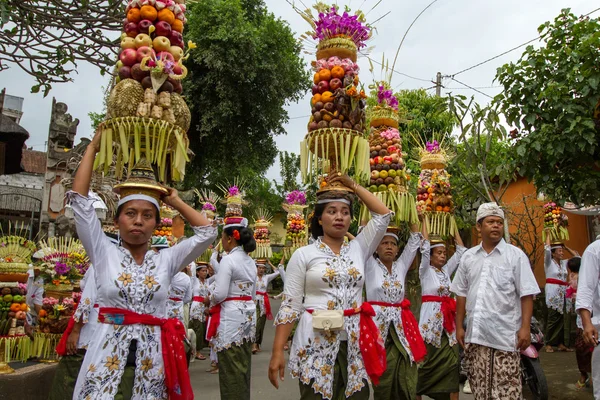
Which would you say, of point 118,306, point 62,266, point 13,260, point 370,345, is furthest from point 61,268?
point 370,345

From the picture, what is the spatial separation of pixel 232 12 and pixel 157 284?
1604 centimetres

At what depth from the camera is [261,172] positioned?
20.7 metres

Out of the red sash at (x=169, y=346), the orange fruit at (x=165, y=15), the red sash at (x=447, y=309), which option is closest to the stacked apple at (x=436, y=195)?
the red sash at (x=447, y=309)

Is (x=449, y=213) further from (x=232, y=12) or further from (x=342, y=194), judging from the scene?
(x=232, y=12)

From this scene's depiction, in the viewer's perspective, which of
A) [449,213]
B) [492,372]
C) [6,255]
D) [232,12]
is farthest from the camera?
[232,12]

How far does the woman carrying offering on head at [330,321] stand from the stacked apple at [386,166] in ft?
4.34

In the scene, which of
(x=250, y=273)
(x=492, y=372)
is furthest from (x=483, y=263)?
(x=250, y=273)

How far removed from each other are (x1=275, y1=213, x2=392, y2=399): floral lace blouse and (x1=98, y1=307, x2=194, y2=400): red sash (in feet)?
2.48

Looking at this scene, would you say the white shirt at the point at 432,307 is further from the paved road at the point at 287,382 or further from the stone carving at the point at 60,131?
the stone carving at the point at 60,131

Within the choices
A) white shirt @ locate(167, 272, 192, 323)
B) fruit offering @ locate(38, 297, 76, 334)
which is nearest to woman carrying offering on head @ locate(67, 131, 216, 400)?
fruit offering @ locate(38, 297, 76, 334)

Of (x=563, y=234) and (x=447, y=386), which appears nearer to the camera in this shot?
(x=447, y=386)

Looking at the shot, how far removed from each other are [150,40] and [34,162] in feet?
93.5

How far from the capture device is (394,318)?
4926 mm

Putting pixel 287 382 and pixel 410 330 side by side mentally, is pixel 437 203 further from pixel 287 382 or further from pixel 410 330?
pixel 287 382
